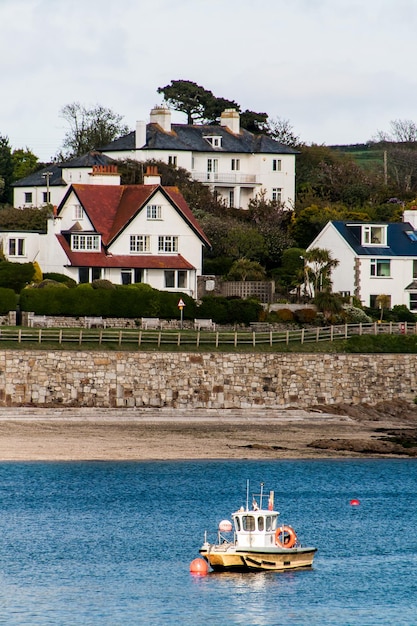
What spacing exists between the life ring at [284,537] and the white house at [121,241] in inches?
1723

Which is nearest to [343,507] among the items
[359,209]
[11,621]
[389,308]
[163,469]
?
[163,469]

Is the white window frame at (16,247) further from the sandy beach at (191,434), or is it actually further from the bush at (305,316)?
the sandy beach at (191,434)

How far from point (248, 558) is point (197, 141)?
7070 centimetres

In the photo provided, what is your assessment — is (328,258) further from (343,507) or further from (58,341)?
(343,507)

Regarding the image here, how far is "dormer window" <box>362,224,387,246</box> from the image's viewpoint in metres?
84.7

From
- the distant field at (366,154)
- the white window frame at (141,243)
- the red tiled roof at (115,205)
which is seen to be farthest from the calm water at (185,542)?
the distant field at (366,154)

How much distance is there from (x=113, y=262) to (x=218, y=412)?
66.0ft

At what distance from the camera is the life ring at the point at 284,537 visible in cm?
4016

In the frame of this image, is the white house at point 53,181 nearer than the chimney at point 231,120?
Yes

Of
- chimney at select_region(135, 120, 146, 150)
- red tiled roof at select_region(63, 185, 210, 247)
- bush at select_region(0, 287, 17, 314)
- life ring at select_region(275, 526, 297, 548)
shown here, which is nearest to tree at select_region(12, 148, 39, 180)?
chimney at select_region(135, 120, 146, 150)

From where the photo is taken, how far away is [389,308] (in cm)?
8325

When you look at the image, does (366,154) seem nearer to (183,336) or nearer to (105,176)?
(105,176)

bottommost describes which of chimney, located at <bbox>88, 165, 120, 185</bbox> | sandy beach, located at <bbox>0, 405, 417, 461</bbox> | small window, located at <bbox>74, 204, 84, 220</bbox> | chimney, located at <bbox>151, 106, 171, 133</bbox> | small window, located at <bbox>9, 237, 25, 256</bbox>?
sandy beach, located at <bbox>0, 405, 417, 461</bbox>

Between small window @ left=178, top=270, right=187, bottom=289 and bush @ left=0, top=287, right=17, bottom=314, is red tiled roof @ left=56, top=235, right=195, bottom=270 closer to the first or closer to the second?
small window @ left=178, top=270, right=187, bottom=289
